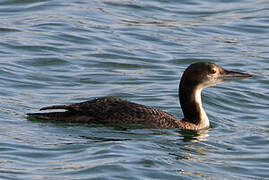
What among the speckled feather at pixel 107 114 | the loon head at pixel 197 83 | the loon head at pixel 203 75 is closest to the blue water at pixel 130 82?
the speckled feather at pixel 107 114

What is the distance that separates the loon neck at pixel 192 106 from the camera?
40.9ft

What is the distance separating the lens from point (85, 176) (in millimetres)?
→ 9578

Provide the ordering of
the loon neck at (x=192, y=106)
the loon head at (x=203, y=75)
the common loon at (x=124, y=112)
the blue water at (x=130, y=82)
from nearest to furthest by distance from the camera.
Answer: the blue water at (x=130, y=82) < the common loon at (x=124, y=112) < the loon head at (x=203, y=75) < the loon neck at (x=192, y=106)

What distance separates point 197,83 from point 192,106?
1.14 ft

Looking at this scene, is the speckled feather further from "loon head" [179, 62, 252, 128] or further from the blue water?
"loon head" [179, 62, 252, 128]

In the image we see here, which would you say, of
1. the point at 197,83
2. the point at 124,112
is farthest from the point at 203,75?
the point at 124,112

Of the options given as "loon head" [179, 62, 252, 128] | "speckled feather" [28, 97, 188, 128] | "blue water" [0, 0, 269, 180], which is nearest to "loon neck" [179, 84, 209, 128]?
"loon head" [179, 62, 252, 128]

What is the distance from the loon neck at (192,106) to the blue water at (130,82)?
0.68ft

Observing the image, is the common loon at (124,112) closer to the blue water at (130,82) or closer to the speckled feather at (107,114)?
the speckled feather at (107,114)

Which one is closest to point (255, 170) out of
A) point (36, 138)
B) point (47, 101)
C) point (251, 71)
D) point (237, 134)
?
point (237, 134)

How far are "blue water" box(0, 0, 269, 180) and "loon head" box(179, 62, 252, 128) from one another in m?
0.31

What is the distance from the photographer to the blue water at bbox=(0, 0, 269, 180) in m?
10.3

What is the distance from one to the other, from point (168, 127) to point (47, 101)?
2292 mm

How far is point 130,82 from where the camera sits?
1523cm
